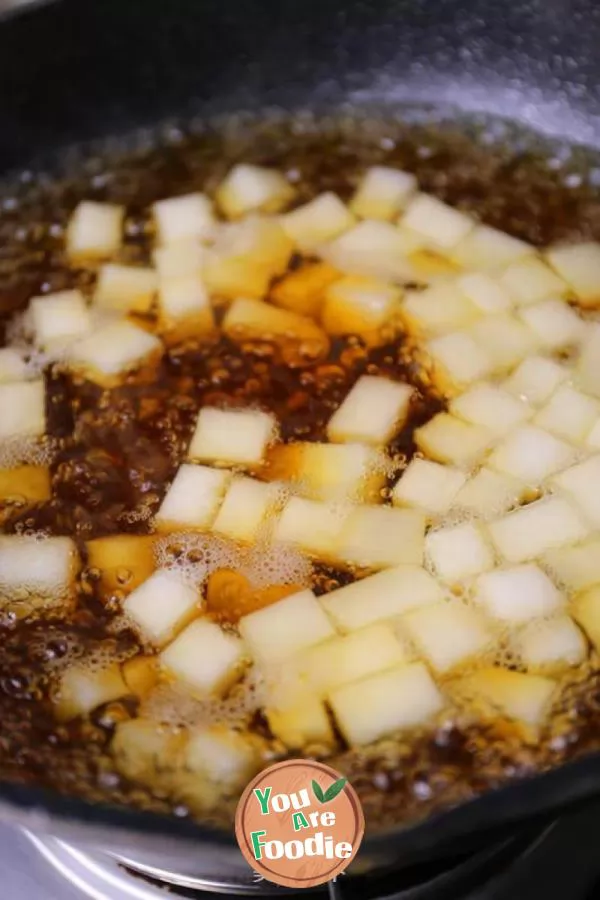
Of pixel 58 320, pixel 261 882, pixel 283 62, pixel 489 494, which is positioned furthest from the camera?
pixel 283 62

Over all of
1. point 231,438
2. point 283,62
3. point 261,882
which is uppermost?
point 283,62

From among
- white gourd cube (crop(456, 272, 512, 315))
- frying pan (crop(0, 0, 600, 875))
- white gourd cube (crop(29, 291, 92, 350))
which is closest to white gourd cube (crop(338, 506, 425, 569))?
white gourd cube (crop(456, 272, 512, 315))

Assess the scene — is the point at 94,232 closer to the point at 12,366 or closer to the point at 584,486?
the point at 12,366

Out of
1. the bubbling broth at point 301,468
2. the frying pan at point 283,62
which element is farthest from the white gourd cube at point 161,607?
the frying pan at point 283,62

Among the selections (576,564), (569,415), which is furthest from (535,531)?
(569,415)

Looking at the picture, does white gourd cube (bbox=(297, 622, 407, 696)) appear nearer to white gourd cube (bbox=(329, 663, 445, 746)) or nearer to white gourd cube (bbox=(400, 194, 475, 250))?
white gourd cube (bbox=(329, 663, 445, 746))
